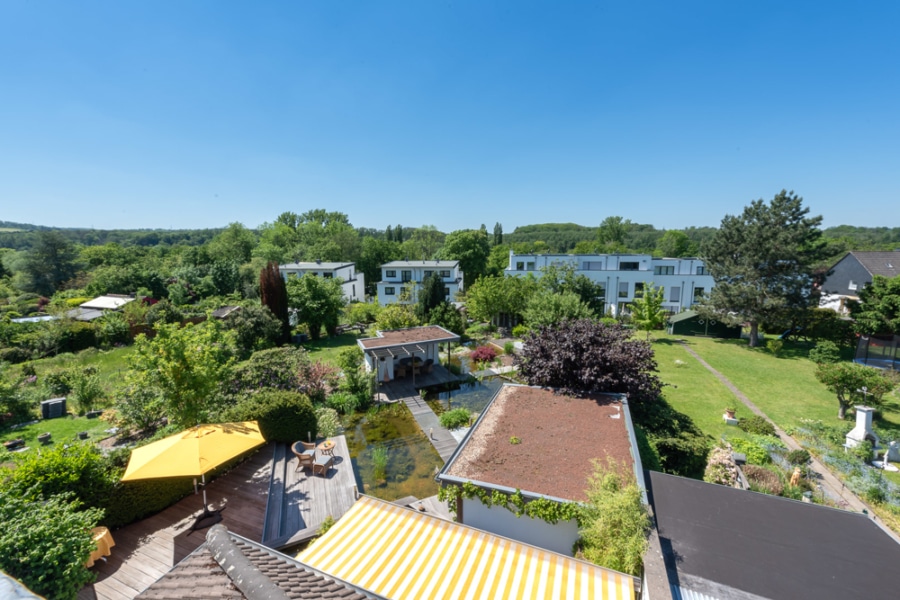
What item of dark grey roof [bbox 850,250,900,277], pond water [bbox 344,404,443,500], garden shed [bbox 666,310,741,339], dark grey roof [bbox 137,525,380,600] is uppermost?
dark grey roof [bbox 850,250,900,277]

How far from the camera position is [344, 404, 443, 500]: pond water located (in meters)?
13.0

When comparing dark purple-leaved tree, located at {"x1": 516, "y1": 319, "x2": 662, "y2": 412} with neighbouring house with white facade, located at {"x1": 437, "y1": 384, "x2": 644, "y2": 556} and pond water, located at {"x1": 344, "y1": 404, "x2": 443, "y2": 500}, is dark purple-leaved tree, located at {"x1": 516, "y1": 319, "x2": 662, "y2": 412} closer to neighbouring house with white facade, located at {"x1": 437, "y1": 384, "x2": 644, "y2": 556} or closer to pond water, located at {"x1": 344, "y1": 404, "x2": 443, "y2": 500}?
neighbouring house with white facade, located at {"x1": 437, "y1": 384, "x2": 644, "y2": 556}

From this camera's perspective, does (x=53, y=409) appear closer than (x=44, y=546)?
No

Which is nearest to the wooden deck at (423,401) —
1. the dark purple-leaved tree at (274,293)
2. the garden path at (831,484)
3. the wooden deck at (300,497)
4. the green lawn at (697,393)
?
the wooden deck at (300,497)

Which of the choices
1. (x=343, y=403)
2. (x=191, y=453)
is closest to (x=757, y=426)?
(x=343, y=403)

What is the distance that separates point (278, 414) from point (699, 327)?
3590 centimetres

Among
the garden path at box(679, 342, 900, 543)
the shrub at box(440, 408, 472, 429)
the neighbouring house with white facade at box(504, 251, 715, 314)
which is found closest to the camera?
the garden path at box(679, 342, 900, 543)

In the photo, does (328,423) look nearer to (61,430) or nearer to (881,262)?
(61,430)

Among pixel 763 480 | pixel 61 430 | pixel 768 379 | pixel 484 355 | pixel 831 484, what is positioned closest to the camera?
pixel 763 480

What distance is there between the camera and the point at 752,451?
1367cm

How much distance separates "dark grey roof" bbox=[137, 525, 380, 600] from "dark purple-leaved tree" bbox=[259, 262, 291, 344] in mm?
28692

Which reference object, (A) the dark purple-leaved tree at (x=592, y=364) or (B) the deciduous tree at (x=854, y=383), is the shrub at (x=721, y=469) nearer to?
(A) the dark purple-leaved tree at (x=592, y=364)

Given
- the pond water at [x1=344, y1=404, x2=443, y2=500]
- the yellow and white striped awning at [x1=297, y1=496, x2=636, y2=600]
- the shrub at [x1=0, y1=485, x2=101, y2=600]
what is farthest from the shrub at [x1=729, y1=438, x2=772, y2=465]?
the shrub at [x1=0, y1=485, x2=101, y2=600]

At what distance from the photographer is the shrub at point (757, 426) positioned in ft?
51.9
